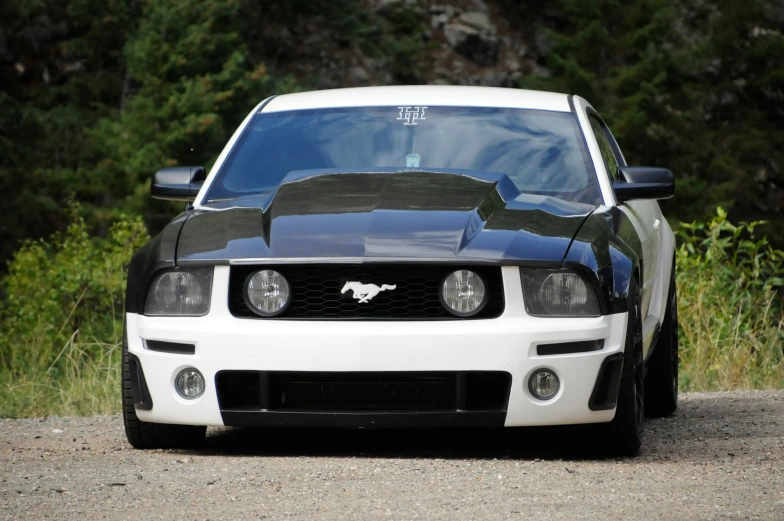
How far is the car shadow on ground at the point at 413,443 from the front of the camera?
5.00m

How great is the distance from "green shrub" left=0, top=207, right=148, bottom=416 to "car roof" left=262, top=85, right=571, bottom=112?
6.89ft

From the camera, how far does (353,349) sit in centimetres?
451

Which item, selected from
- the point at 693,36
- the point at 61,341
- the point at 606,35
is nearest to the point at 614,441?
the point at 61,341

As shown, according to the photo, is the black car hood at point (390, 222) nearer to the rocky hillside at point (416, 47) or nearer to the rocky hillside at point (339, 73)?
the rocky hillside at point (339, 73)

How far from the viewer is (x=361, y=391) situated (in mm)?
4641

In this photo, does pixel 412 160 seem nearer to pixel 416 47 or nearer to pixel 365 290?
pixel 365 290

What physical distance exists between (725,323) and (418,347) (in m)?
5.68

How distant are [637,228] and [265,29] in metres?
36.0

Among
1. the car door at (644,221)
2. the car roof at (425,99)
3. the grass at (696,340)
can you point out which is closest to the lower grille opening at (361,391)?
the car door at (644,221)

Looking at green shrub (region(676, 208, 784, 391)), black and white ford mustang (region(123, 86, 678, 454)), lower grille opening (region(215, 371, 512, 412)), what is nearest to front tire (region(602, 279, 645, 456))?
black and white ford mustang (region(123, 86, 678, 454))

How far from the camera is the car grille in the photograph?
4.57 meters

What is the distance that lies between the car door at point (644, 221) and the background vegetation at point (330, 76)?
81.0 ft

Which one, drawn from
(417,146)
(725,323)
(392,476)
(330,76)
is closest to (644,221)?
(417,146)

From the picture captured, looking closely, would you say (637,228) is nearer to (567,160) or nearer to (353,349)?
(567,160)
